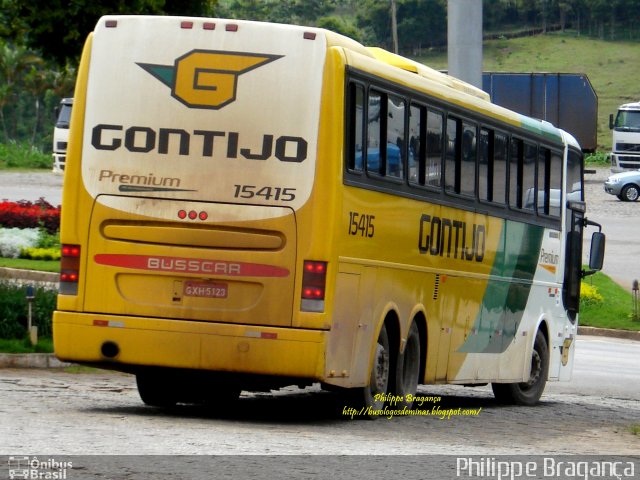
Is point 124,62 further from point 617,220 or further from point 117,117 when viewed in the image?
point 617,220

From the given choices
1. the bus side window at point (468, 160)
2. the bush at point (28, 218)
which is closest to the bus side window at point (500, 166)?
A: the bus side window at point (468, 160)

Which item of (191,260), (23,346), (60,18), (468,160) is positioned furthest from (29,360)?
(191,260)

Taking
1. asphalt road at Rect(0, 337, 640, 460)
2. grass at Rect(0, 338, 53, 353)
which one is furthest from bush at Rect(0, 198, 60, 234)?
asphalt road at Rect(0, 337, 640, 460)

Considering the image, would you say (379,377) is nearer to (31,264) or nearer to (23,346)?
(23,346)

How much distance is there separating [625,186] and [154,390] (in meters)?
41.2

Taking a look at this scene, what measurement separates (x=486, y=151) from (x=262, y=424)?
518cm

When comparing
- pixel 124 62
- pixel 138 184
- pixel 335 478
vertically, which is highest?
pixel 124 62

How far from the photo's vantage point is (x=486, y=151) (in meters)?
16.5

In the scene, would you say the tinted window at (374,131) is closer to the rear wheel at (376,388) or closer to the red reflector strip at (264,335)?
the rear wheel at (376,388)

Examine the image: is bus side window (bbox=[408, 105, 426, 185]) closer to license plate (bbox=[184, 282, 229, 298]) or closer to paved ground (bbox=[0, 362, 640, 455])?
paved ground (bbox=[0, 362, 640, 455])

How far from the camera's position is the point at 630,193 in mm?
53531

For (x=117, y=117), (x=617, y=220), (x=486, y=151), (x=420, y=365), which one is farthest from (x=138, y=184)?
(x=617, y=220)

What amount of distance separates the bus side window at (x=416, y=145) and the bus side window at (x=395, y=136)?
229mm

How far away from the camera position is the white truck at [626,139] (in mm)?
59812
